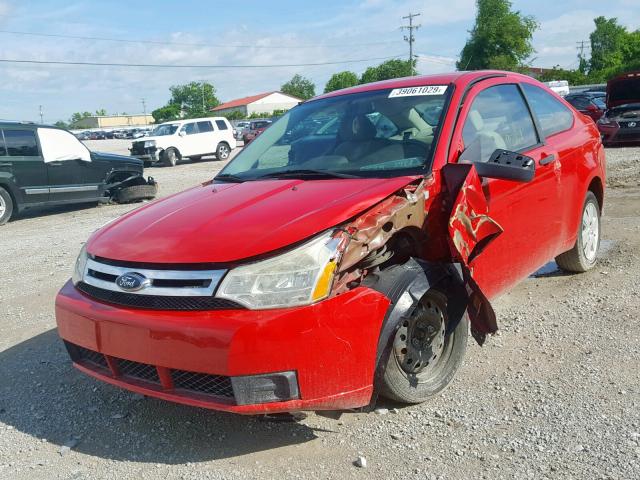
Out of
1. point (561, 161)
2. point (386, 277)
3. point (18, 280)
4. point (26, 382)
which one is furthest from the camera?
point (18, 280)

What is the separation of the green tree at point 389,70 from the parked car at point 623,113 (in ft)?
174

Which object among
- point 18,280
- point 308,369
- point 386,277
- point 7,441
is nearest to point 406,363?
point 386,277

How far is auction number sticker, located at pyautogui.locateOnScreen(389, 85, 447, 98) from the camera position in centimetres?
381

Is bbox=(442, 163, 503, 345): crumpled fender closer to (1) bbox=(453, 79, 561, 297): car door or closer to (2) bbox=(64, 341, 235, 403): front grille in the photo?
(1) bbox=(453, 79, 561, 297): car door

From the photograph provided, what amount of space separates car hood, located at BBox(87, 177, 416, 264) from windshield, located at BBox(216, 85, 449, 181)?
10.4 inches

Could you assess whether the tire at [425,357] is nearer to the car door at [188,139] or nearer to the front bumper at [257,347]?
the front bumper at [257,347]

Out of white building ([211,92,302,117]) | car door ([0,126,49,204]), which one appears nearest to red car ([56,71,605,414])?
car door ([0,126,49,204])

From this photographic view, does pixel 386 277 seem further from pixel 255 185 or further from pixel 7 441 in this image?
pixel 7 441

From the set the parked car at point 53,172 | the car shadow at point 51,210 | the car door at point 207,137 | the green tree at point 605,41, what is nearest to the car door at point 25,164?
the parked car at point 53,172

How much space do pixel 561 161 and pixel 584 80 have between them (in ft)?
243

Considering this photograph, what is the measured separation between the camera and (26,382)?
3.82m

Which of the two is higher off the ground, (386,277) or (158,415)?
(386,277)

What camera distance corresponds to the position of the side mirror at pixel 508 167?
322 cm

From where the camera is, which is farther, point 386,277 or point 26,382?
point 26,382
